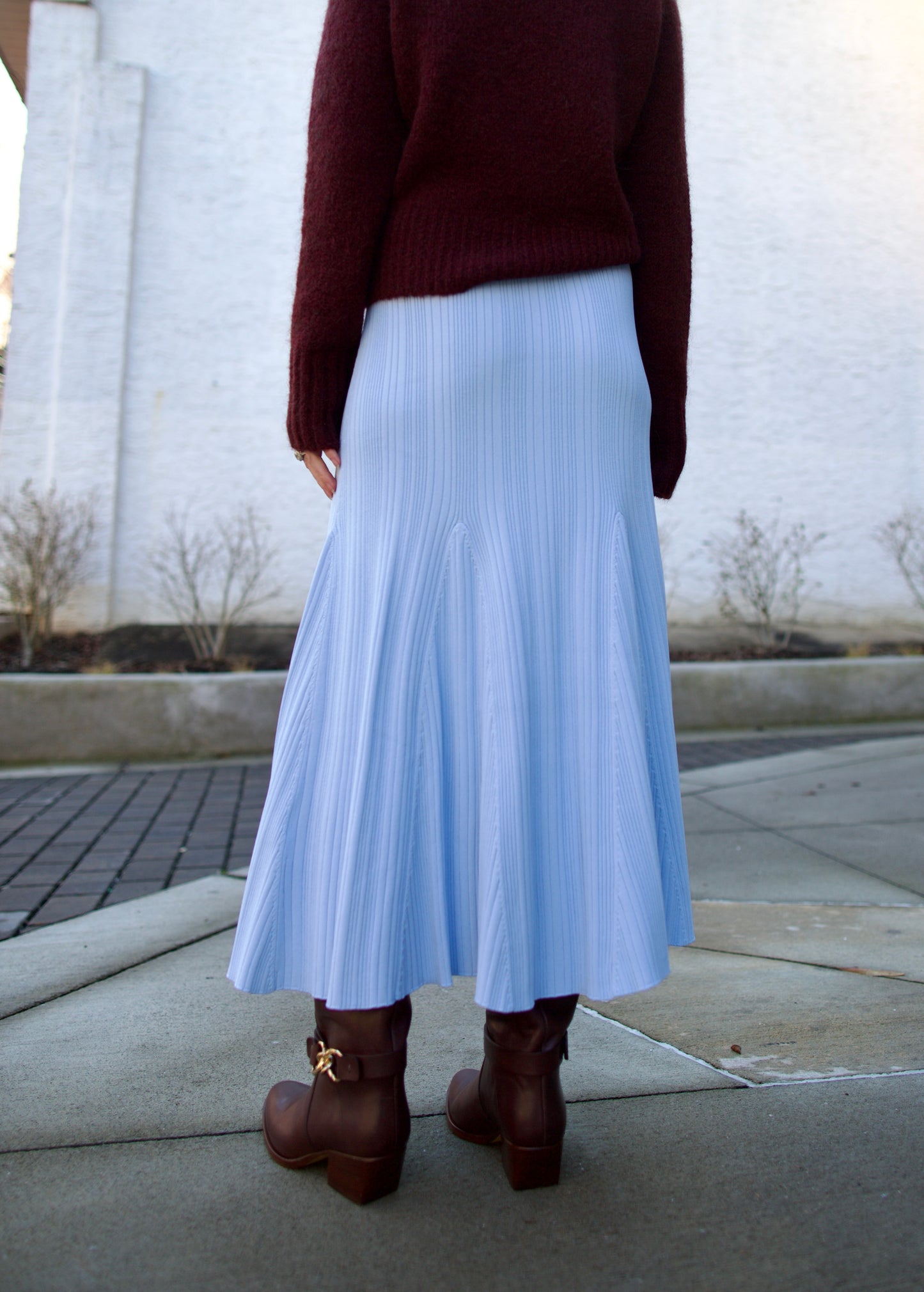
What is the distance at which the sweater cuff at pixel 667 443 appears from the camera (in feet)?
4.48

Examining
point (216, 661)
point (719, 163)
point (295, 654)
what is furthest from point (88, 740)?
point (719, 163)

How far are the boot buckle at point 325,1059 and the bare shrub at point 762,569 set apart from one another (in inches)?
246

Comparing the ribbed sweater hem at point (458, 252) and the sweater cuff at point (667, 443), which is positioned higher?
the ribbed sweater hem at point (458, 252)

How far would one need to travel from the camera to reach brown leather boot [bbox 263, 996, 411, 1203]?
1047 millimetres

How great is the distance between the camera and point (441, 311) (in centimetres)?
113

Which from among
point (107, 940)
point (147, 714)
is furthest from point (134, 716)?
point (107, 940)

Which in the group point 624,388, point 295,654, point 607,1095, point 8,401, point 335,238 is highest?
point 8,401

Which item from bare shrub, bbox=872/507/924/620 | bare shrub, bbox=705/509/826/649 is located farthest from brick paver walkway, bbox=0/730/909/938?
bare shrub, bbox=872/507/924/620

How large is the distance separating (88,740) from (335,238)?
13.5 ft

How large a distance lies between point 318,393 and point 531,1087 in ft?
2.89

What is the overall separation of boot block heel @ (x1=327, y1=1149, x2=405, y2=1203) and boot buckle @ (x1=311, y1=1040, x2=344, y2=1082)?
9 cm

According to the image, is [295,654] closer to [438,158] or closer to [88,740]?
[438,158]

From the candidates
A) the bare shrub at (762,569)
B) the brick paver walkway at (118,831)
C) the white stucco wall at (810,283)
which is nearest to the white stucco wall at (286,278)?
the white stucco wall at (810,283)

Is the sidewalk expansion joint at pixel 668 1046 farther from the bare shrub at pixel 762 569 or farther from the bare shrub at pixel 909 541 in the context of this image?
the bare shrub at pixel 909 541
